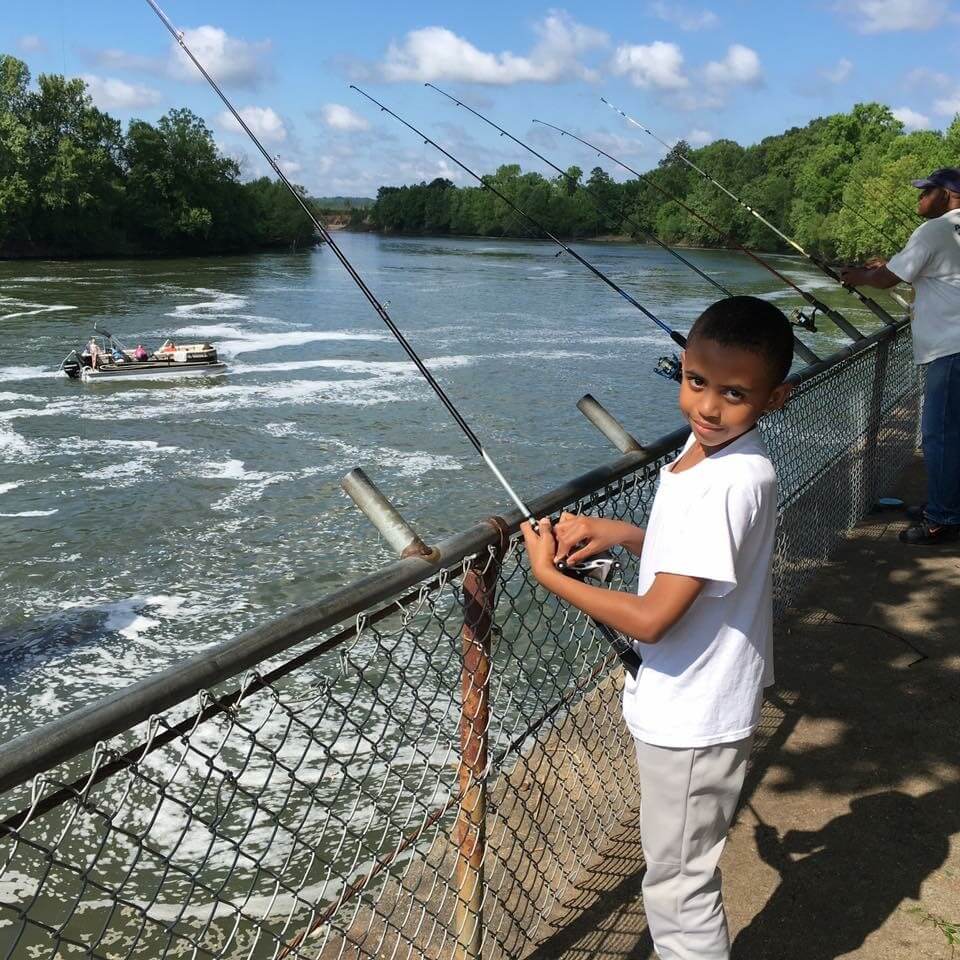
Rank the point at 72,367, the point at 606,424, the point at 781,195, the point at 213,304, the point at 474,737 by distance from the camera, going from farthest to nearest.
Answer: the point at 781,195, the point at 213,304, the point at 72,367, the point at 606,424, the point at 474,737

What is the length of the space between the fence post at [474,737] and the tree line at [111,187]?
7834 cm

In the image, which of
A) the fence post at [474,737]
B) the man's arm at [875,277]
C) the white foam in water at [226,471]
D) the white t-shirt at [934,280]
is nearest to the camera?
the fence post at [474,737]

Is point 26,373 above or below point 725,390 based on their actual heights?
below

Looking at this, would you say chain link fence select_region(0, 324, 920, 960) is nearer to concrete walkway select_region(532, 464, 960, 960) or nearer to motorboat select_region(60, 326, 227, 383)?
concrete walkway select_region(532, 464, 960, 960)

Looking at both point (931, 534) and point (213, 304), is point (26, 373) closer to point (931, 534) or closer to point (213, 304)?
point (213, 304)

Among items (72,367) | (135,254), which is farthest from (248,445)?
(135,254)

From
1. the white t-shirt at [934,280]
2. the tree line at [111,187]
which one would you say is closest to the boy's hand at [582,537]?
the white t-shirt at [934,280]

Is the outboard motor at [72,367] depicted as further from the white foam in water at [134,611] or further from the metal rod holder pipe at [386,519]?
the metal rod holder pipe at [386,519]

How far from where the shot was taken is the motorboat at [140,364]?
26859 millimetres

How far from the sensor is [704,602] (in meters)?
2.08

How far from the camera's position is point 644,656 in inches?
85.1

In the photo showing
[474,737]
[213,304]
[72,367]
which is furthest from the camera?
[213,304]

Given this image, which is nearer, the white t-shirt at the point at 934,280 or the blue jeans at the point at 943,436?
the white t-shirt at the point at 934,280

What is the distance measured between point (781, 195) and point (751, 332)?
105m
